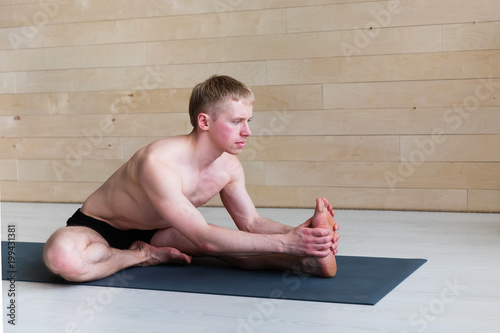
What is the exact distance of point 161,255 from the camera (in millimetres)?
2496

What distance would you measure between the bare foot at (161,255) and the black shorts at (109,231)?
0.04 meters

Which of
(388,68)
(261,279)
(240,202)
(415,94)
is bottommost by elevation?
(261,279)

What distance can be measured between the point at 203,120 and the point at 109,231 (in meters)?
0.55

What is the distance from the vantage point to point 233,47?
3.92 meters

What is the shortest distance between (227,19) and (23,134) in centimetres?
158

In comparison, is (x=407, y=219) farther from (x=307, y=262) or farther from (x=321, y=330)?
(x=321, y=330)

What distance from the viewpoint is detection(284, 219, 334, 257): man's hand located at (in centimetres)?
203

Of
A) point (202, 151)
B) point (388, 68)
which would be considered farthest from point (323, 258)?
point (388, 68)

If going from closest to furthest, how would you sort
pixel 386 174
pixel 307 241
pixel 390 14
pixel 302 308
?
1. pixel 302 308
2. pixel 307 241
3. pixel 390 14
4. pixel 386 174

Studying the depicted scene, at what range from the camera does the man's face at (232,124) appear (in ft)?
7.22

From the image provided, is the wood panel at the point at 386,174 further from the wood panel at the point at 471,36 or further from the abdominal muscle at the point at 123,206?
the abdominal muscle at the point at 123,206

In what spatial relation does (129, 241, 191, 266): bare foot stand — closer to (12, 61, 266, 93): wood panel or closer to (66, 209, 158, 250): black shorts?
(66, 209, 158, 250): black shorts

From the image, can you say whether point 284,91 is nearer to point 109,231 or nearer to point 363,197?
point 363,197

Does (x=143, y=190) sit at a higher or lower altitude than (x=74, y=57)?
lower
